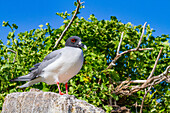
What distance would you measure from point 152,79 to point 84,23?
2381 mm

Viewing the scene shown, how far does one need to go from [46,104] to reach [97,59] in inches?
116

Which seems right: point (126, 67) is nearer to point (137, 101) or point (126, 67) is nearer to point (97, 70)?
point (137, 101)

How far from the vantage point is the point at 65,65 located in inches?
147

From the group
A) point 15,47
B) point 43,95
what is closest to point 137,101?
point 15,47

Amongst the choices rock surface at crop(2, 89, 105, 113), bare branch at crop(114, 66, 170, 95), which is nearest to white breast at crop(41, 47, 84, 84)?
rock surface at crop(2, 89, 105, 113)

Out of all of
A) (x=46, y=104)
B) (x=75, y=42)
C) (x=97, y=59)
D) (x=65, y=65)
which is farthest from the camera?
(x=97, y=59)

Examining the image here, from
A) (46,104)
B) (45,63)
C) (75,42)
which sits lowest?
(46,104)

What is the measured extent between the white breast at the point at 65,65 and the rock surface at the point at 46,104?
532mm

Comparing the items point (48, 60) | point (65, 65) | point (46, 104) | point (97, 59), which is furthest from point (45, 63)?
point (97, 59)

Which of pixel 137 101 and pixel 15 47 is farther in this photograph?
pixel 137 101

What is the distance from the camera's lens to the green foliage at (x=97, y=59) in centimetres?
564

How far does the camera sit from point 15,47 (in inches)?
249

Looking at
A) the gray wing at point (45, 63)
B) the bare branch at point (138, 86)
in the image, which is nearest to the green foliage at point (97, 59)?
the bare branch at point (138, 86)

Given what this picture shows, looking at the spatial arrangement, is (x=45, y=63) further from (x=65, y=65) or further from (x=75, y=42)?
(x=75, y=42)
